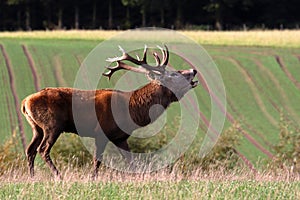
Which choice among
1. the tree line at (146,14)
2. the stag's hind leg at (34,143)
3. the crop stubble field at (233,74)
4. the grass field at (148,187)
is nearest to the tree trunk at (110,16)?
the tree line at (146,14)

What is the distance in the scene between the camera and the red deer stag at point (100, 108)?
14.0m

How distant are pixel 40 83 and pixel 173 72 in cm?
2830

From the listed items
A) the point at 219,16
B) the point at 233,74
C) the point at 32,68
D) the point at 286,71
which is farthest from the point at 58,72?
the point at 219,16

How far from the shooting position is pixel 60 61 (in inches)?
1877

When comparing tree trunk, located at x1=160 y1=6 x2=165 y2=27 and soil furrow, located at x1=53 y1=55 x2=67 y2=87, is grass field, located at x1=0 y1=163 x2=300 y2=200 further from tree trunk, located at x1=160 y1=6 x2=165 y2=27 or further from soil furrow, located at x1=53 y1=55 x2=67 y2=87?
tree trunk, located at x1=160 y1=6 x2=165 y2=27

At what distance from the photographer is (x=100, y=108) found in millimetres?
14227

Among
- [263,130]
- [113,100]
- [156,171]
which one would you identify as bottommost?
[263,130]

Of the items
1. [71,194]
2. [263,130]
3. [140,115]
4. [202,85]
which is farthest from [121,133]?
[202,85]

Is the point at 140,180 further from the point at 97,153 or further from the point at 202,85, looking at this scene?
the point at 202,85

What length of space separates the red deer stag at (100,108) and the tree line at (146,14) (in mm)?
70865

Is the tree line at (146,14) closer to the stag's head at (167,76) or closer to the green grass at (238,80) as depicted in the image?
the green grass at (238,80)

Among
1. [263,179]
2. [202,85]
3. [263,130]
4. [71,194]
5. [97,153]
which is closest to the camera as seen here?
[71,194]

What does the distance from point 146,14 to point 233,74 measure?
171 feet

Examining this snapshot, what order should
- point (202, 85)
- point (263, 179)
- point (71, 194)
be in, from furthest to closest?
1. point (202, 85)
2. point (263, 179)
3. point (71, 194)
